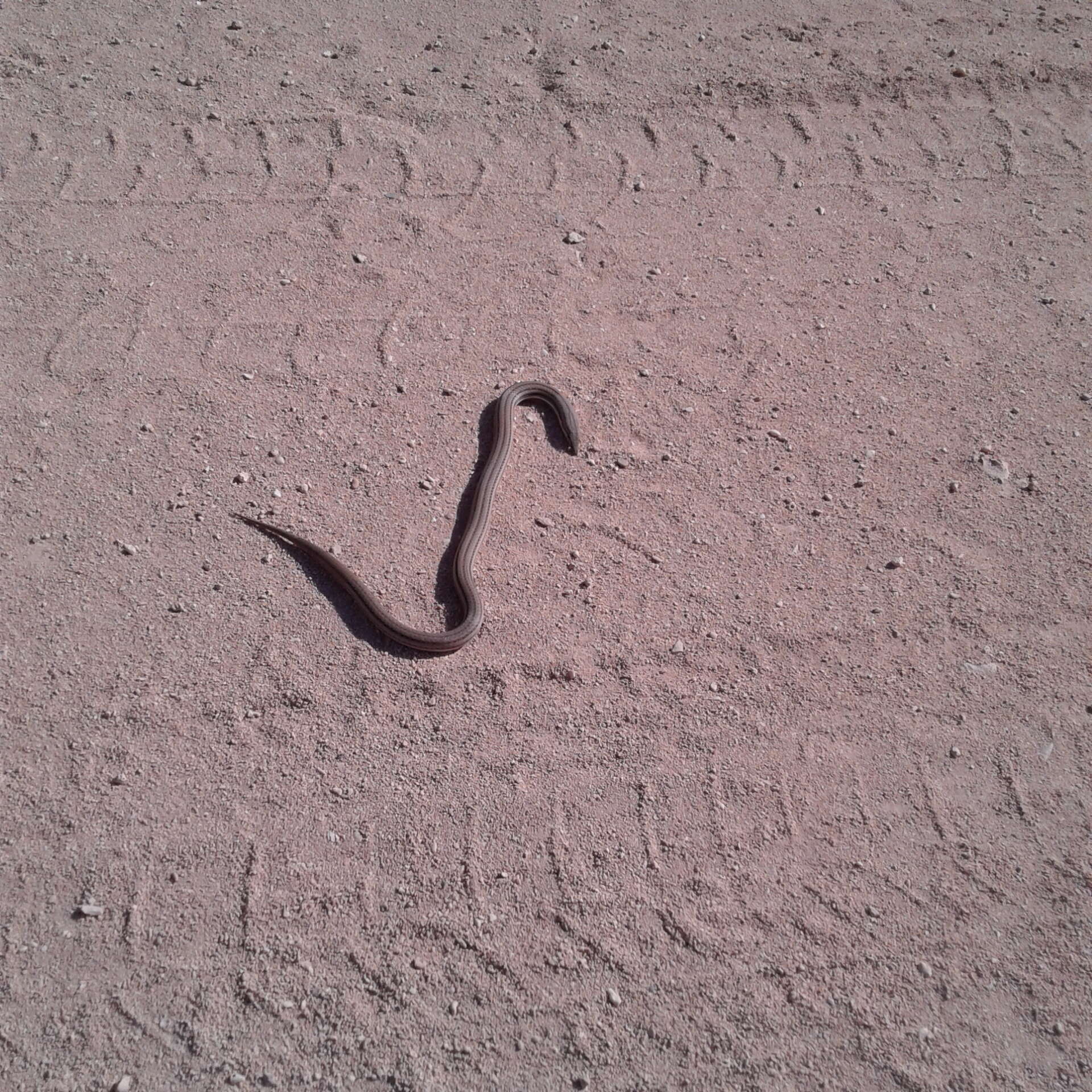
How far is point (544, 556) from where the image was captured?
4.73 meters

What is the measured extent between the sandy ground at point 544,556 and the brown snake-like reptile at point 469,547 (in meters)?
0.08

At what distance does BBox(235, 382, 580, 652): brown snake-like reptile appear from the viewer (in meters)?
4.32

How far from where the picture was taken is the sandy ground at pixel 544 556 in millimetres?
3449

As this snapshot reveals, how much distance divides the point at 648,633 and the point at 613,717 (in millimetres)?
497

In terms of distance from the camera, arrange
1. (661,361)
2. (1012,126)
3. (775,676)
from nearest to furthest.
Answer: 1. (775,676)
2. (661,361)
3. (1012,126)

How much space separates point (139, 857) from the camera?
11.9 feet

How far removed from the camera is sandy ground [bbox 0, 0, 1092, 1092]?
11.3ft

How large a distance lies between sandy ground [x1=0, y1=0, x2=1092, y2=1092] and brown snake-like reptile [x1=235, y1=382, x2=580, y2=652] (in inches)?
3.3

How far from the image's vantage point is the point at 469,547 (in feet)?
15.3

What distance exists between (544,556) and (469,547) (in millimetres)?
393

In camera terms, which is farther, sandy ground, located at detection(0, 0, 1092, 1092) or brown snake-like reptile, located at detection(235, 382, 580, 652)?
brown snake-like reptile, located at detection(235, 382, 580, 652)

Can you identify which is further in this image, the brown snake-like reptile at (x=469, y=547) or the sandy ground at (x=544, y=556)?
the brown snake-like reptile at (x=469, y=547)

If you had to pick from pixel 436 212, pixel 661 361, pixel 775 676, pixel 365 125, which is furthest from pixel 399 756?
pixel 365 125

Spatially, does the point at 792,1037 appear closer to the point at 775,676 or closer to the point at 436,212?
the point at 775,676
